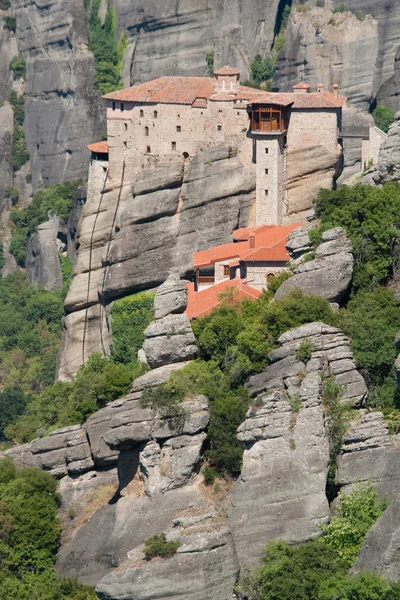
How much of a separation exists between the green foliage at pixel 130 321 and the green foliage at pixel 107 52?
113 feet

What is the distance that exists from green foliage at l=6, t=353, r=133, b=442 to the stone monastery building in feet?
30.0

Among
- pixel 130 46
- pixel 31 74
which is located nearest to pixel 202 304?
pixel 130 46

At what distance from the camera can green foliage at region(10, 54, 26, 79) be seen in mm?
125125

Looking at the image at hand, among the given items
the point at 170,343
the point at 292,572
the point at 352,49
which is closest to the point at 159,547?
the point at 292,572

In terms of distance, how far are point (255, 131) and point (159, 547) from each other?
28.4m

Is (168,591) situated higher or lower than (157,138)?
lower

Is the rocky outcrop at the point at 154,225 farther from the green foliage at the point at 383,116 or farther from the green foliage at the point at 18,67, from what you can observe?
the green foliage at the point at 18,67

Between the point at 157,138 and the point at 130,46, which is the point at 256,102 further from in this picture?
the point at 130,46

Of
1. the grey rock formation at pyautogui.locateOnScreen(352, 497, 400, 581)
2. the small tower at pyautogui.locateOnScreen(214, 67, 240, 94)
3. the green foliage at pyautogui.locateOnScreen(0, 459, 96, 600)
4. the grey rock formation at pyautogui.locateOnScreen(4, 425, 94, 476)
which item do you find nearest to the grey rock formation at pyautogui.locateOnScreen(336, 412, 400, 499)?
the grey rock formation at pyautogui.locateOnScreen(352, 497, 400, 581)

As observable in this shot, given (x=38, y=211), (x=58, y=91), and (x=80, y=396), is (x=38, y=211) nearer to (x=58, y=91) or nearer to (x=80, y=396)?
(x=58, y=91)

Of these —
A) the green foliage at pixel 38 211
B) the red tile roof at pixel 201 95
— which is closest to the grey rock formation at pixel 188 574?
the red tile roof at pixel 201 95

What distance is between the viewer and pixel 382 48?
103 metres

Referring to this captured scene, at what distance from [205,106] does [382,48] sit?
22.6 meters

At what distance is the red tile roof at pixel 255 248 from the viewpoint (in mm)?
72750
